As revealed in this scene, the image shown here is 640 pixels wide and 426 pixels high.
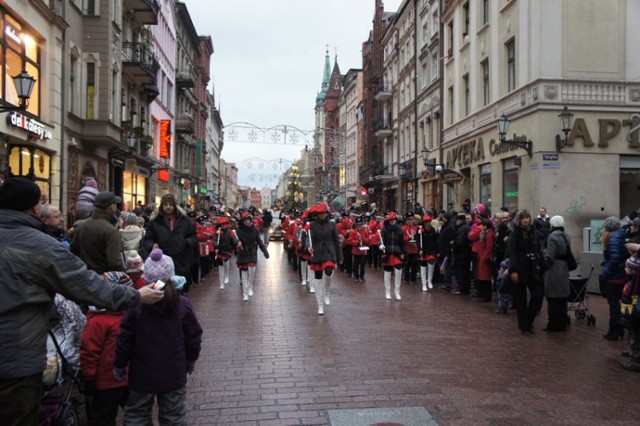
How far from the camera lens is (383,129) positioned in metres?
44.6

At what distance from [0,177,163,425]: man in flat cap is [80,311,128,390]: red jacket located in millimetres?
1128

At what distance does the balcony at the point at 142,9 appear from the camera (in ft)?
84.4

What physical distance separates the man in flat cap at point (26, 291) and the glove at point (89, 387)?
4.02 feet

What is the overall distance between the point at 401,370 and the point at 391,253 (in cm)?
598

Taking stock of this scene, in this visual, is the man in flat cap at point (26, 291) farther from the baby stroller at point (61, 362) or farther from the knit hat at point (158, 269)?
the knit hat at point (158, 269)

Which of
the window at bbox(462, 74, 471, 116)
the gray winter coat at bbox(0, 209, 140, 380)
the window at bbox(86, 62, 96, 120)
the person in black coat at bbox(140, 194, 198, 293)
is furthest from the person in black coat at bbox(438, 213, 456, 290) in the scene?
the window at bbox(86, 62, 96, 120)

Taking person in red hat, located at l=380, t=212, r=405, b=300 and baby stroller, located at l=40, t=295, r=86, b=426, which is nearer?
baby stroller, located at l=40, t=295, r=86, b=426

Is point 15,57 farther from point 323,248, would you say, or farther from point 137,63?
point 137,63

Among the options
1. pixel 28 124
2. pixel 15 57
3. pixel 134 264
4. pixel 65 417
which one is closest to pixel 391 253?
pixel 134 264

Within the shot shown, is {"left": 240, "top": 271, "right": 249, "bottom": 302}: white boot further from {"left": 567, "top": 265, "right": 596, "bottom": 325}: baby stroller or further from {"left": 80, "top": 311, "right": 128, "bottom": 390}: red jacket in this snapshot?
{"left": 80, "top": 311, "right": 128, "bottom": 390}: red jacket

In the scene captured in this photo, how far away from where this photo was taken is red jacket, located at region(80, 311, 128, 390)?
437cm

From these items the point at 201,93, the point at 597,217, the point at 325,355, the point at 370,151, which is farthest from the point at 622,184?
the point at 201,93

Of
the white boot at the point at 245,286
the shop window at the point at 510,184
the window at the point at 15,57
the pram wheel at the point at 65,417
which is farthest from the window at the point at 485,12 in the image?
the pram wheel at the point at 65,417

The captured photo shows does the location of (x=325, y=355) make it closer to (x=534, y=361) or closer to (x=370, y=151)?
(x=534, y=361)
